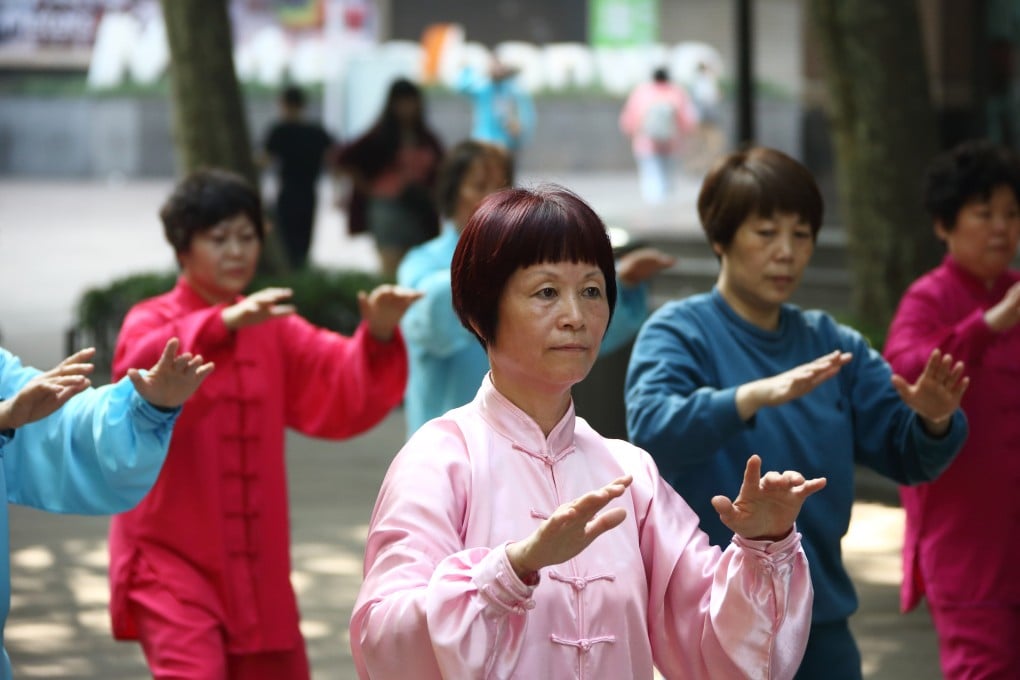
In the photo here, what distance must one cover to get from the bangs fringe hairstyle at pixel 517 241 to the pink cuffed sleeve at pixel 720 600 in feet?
1.35

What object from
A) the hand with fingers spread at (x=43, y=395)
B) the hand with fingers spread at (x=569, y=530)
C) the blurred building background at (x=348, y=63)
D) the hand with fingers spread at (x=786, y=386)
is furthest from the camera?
the blurred building background at (x=348, y=63)

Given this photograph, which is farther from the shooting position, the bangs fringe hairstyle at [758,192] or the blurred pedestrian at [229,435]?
the blurred pedestrian at [229,435]

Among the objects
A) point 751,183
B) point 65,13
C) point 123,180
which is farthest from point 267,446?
point 65,13

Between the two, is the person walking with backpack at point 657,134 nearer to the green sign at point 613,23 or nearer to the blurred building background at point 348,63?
the blurred building background at point 348,63

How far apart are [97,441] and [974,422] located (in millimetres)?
2555

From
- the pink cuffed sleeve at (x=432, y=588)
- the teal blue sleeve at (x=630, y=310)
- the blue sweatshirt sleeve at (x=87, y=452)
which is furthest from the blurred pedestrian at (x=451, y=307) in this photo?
the pink cuffed sleeve at (x=432, y=588)

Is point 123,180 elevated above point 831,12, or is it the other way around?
point 831,12

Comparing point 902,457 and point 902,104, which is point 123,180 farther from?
point 902,457

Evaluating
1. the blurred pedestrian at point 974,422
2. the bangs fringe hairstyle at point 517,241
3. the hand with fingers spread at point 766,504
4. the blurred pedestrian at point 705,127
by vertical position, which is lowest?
the blurred pedestrian at point 705,127

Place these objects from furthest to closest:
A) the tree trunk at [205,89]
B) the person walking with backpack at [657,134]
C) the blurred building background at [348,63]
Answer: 1. the blurred building background at [348,63]
2. the person walking with backpack at [657,134]
3. the tree trunk at [205,89]

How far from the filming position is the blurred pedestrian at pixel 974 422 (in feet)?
16.3

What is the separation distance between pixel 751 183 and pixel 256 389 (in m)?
1.53

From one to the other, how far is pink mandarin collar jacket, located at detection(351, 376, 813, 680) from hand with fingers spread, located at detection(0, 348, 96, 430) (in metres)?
0.82

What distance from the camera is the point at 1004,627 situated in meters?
5.00
